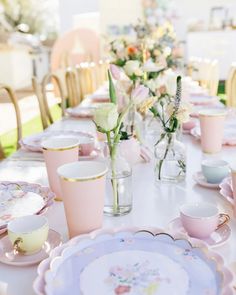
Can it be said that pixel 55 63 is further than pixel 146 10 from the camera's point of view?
No

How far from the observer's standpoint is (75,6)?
7875 mm

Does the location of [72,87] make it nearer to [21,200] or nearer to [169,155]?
[169,155]

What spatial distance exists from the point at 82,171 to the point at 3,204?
233 mm

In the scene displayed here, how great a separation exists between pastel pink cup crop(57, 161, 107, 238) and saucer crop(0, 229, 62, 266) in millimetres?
34

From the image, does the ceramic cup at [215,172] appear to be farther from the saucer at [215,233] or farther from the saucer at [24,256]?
the saucer at [24,256]

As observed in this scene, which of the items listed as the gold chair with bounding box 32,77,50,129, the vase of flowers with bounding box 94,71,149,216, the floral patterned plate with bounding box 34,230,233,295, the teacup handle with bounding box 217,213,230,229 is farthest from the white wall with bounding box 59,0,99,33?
the floral patterned plate with bounding box 34,230,233,295

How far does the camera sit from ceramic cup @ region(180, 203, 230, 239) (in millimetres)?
787

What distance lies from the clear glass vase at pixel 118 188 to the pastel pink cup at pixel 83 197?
104 mm

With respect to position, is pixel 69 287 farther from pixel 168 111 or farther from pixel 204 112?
pixel 204 112

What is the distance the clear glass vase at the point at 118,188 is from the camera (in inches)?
36.8

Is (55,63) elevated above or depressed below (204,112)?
below

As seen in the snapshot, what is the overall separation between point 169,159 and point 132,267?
1.72 ft

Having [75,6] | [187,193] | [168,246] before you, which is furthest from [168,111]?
[75,6]

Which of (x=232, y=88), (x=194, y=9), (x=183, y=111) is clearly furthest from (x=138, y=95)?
(x=194, y=9)
